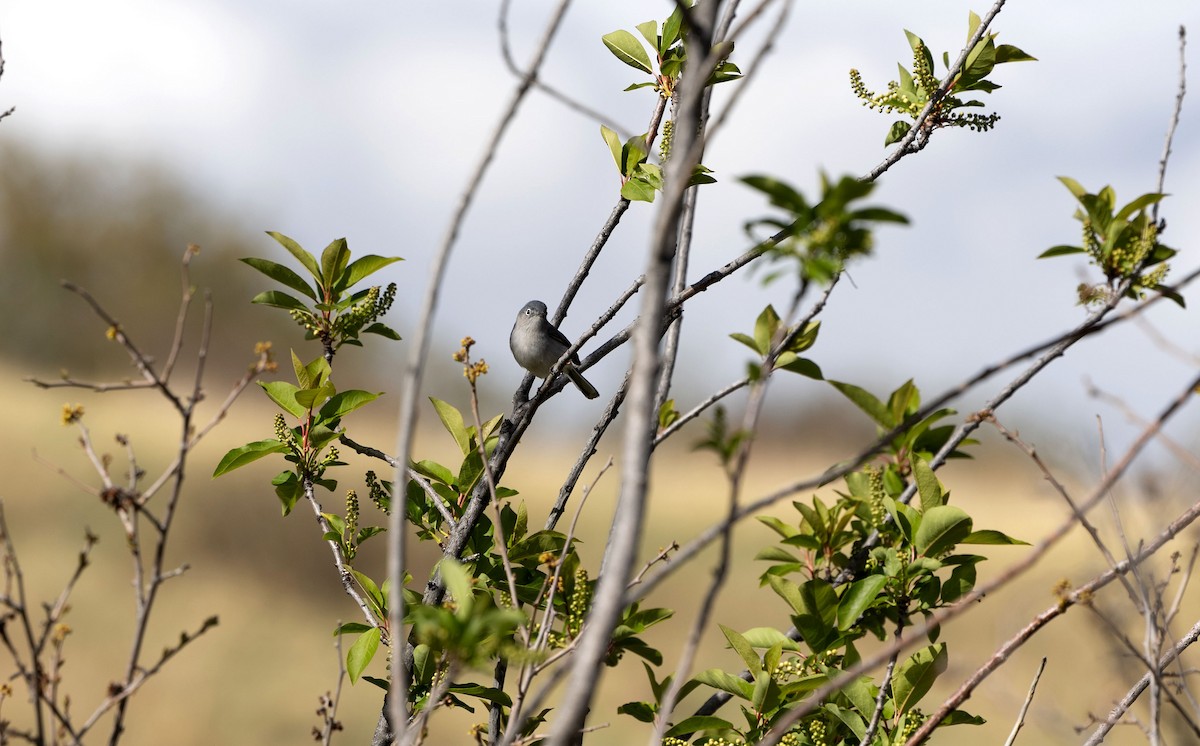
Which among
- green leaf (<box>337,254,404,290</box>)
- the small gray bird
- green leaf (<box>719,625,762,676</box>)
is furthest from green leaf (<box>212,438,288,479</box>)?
the small gray bird

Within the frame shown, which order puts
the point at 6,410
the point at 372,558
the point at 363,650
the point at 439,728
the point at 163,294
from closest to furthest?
1. the point at 363,650
2. the point at 439,728
3. the point at 372,558
4. the point at 6,410
5. the point at 163,294

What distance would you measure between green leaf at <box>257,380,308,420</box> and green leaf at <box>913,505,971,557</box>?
1.37 meters

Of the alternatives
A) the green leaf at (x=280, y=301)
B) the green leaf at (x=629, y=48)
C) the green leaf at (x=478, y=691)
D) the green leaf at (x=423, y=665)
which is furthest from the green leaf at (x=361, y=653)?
the green leaf at (x=629, y=48)

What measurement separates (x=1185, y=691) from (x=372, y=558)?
10465 millimetres

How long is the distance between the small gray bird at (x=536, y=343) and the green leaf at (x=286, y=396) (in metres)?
1.57

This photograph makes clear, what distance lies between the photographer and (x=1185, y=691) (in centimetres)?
176

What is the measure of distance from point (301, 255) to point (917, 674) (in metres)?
1.64

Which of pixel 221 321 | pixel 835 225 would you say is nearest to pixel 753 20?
pixel 835 225

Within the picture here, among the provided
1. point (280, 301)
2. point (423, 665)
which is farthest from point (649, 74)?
point (423, 665)

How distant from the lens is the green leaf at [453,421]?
232cm

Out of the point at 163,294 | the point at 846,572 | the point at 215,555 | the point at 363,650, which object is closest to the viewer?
the point at 363,650

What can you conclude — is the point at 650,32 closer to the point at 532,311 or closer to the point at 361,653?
the point at 361,653

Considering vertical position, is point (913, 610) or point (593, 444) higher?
point (593, 444)

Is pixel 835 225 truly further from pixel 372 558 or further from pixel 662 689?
pixel 372 558
